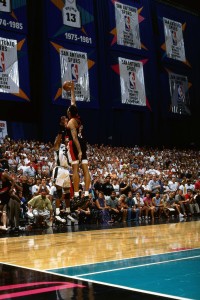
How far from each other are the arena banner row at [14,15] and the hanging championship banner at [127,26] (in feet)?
17.3

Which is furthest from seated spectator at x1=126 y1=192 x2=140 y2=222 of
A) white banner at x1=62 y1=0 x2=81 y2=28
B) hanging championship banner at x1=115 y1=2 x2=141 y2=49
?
hanging championship banner at x1=115 y1=2 x2=141 y2=49

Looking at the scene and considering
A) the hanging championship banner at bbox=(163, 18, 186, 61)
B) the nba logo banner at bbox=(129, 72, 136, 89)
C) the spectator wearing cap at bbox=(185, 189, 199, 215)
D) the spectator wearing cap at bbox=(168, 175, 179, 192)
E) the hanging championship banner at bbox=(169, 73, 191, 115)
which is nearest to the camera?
the spectator wearing cap at bbox=(185, 189, 199, 215)

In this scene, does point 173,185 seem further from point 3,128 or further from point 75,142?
point 75,142

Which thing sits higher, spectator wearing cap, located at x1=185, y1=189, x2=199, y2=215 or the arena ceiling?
the arena ceiling

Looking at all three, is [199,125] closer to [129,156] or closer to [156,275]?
[129,156]

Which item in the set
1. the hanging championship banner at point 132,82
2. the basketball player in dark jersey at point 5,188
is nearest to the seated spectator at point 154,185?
the basketball player in dark jersey at point 5,188

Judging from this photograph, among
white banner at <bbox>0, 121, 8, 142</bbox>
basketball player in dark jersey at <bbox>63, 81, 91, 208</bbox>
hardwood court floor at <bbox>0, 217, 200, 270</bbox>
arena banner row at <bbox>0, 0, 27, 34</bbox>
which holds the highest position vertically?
arena banner row at <bbox>0, 0, 27, 34</bbox>

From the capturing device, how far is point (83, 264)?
13.3 ft

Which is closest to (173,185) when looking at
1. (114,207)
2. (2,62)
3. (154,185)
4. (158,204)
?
(154,185)

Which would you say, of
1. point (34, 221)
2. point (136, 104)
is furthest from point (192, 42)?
point (34, 221)

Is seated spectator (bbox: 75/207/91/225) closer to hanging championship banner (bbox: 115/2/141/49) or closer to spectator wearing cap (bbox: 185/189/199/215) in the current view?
spectator wearing cap (bbox: 185/189/199/215)

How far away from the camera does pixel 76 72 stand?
1812cm

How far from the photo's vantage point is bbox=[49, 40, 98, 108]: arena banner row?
1764 centimetres

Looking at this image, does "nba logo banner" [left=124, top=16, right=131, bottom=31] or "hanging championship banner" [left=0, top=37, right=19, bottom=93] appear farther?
"nba logo banner" [left=124, top=16, right=131, bottom=31]
